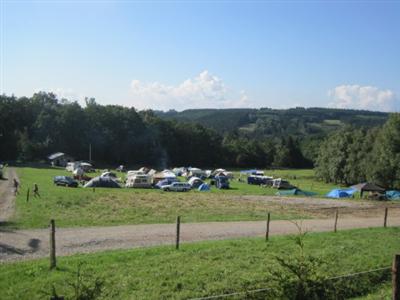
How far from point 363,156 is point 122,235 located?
7238 cm

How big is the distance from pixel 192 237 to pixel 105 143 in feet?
359

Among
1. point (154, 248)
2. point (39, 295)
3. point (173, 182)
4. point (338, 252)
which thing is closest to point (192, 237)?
point (154, 248)

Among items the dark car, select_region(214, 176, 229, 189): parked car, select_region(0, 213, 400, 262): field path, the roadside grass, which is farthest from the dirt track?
select_region(214, 176, 229, 189): parked car

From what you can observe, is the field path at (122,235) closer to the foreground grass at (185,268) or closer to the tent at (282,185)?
the foreground grass at (185,268)

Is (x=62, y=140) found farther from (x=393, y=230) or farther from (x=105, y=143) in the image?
(x=393, y=230)

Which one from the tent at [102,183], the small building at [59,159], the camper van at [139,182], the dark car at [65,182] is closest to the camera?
the dark car at [65,182]

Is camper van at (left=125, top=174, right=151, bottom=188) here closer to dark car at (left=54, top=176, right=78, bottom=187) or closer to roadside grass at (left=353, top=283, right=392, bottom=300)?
dark car at (left=54, top=176, right=78, bottom=187)

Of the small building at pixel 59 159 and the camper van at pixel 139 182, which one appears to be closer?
the camper van at pixel 139 182

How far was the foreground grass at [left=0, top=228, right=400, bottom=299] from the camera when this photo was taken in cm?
1088

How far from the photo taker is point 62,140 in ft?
392

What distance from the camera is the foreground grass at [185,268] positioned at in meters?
10.9

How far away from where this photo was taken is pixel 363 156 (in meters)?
82.9

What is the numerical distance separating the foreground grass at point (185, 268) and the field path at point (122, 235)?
1.83 metres

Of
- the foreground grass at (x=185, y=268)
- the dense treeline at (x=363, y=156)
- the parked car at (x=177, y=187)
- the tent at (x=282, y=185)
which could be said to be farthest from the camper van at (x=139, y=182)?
the foreground grass at (x=185, y=268)
